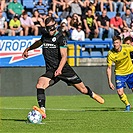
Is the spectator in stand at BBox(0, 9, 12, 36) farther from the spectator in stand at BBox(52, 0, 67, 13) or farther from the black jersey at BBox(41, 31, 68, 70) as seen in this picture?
the black jersey at BBox(41, 31, 68, 70)

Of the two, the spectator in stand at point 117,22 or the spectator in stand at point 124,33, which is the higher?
the spectator in stand at point 117,22

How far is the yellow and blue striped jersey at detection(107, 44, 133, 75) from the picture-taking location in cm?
1525

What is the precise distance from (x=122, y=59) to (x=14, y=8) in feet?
33.7

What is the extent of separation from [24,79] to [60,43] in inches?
362

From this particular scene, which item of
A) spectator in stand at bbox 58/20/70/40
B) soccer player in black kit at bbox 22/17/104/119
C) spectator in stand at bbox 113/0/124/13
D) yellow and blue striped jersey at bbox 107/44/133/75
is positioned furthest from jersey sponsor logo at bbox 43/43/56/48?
spectator in stand at bbox 113/0/124/13

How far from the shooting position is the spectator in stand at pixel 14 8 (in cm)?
2469

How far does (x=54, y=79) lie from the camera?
13188mm

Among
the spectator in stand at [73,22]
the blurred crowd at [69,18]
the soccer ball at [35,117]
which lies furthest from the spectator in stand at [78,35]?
the soccer ball at [35,117]

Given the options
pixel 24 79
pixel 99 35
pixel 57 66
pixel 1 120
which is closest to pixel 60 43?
pixel 57 66

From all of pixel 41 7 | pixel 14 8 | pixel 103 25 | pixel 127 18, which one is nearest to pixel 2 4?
pixel 14 8

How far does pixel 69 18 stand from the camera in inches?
971

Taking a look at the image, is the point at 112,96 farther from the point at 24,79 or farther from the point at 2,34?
the point at 2,34

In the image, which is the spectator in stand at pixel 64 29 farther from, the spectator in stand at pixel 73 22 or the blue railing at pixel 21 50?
the blue railing at pixel 21 50

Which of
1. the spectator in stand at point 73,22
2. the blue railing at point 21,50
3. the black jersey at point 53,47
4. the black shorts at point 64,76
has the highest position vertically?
the black jersey at point 53,47
